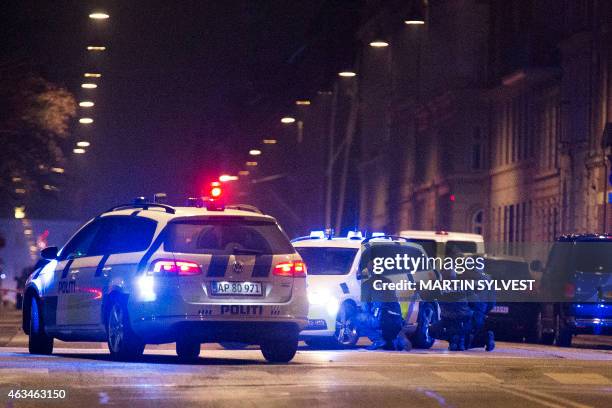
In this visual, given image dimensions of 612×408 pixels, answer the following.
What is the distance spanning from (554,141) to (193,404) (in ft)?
135

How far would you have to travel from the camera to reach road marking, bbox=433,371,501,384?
53.1 ft

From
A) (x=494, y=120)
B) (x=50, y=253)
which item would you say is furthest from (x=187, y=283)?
(x=494, y=120)

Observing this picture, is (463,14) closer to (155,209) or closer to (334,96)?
(334,96)

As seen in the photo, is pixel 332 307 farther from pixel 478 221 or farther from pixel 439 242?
pixel 478 221

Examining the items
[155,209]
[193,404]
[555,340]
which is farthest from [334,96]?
[193,404]

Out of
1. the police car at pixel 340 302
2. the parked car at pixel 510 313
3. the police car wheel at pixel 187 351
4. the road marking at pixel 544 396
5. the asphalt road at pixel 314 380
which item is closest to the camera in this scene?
the asphalt road at pixel 314 380

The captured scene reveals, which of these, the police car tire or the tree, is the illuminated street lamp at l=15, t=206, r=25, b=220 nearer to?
the tree

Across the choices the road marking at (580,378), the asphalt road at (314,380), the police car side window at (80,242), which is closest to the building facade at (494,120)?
the police car side window at (80,242)

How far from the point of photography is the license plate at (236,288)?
1803 cm

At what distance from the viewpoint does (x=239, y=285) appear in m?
18.1

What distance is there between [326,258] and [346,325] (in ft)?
4.85

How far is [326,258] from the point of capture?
84.4 feet

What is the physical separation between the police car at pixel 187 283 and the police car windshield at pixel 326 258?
6000mm

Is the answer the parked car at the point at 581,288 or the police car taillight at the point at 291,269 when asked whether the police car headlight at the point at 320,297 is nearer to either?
the parked car at the point at 581,288
